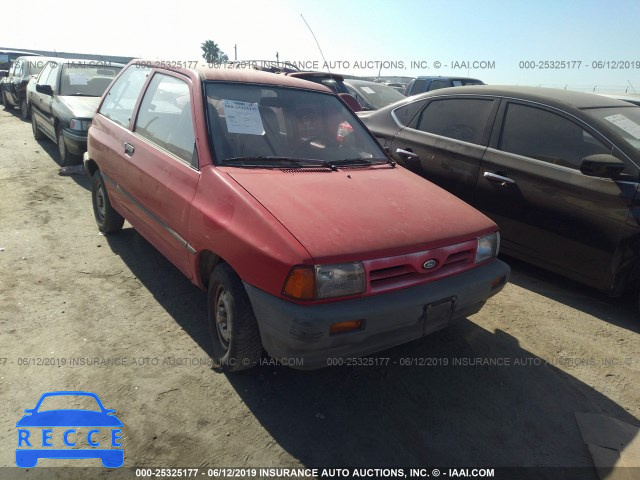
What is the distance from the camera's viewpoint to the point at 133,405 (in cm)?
249

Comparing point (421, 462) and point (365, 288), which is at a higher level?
point (365, 288)

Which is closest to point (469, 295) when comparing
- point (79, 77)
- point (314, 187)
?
point (314, 187)

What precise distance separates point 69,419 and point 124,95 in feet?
9.75

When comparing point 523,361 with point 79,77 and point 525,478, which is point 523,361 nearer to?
point 525,478

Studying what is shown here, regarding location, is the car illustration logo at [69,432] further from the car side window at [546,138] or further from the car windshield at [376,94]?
the car windshield at [376,94]

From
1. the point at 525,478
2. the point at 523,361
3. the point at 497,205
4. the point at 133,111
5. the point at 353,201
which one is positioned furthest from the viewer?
the point at 497,205

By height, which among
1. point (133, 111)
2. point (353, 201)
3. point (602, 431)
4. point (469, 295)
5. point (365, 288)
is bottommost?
point (602, 431)

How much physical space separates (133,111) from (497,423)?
3.54 m

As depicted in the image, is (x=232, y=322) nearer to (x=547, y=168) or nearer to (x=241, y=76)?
(x=241, y=76)

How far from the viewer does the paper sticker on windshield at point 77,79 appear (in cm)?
744

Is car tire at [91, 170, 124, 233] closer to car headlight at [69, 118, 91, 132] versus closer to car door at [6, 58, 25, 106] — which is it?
car headlight at [69, 118, 91, 132]

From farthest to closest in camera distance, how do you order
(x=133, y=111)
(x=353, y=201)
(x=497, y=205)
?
1. (x=497, y=205)
2. (x=133, y=111)
3. (x=353, y=201)

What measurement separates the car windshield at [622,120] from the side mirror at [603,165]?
373mm

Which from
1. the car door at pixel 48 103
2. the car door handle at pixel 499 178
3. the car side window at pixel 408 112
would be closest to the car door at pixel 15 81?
the car door at pixel 48 103
